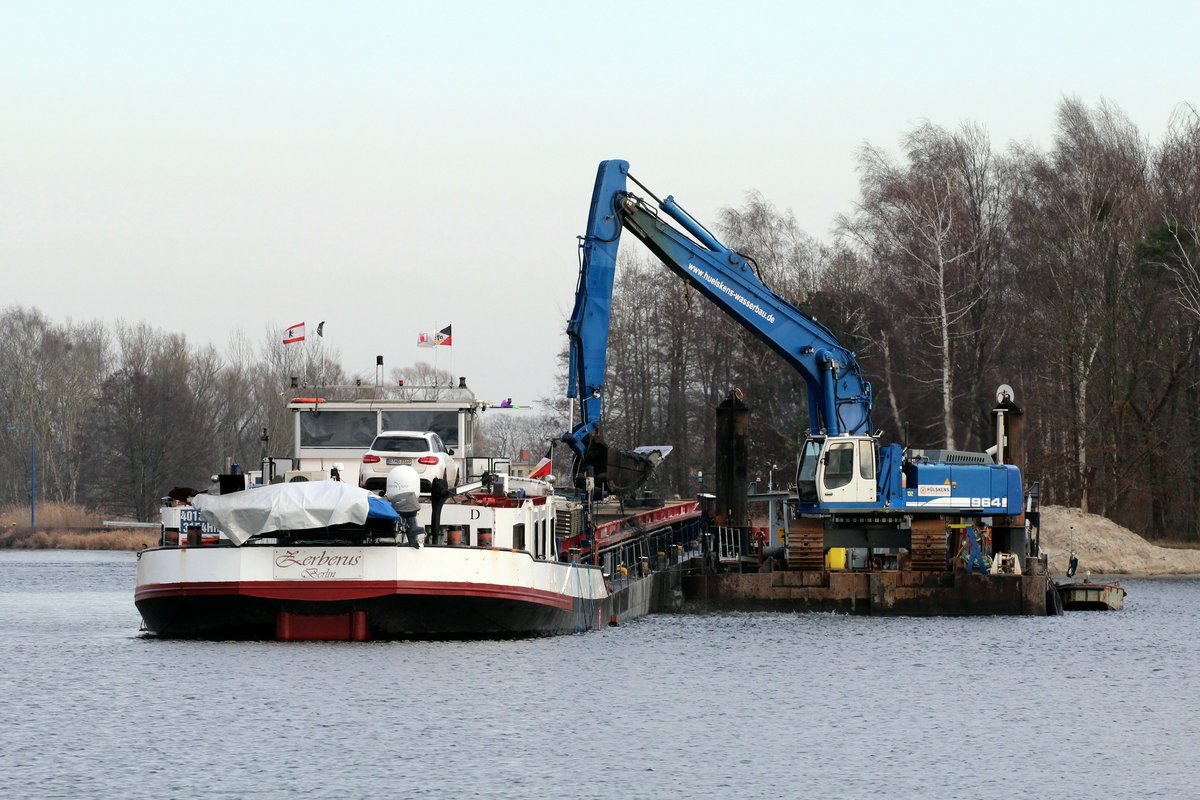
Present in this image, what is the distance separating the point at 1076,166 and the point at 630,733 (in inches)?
2535

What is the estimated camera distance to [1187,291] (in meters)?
84.1

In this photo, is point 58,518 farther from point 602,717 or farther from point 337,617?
point 602,717

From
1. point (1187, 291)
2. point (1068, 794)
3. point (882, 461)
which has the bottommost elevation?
point (1068, 794)

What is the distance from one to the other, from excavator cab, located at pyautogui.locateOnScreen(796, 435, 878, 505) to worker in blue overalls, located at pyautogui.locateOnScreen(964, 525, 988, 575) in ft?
9.59

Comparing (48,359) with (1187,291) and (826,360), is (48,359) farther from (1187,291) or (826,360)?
(826,360)

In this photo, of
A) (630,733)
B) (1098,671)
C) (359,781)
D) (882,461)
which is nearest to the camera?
(359,781)

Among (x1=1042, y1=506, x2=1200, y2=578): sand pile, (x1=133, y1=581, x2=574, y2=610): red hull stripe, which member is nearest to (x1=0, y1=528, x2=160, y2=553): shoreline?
(x1=1042, y1=506, x2=1200, y2=578): sand pile

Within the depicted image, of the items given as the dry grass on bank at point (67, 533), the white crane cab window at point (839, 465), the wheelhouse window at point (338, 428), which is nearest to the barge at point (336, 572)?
the wheelhouse window at point (338, 428)

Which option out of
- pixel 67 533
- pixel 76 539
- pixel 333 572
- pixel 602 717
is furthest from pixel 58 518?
pixel 602 717

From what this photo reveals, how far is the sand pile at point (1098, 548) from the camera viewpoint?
80750 mm


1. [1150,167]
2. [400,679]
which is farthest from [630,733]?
[1150,167]

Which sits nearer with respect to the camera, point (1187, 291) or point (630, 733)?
point (630, 733)

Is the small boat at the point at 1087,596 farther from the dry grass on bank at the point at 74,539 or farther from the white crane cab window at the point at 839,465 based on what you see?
the dry grass on bank at the point at 74,539

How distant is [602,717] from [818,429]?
2481 cm
